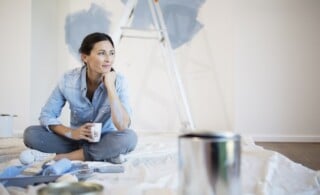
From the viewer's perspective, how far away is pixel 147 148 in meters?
1.68

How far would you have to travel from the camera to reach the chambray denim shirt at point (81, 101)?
1.35 metres

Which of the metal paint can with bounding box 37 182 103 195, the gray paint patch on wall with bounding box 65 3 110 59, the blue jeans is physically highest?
the gray paint patch on wall with bounding box 65 3 110 59

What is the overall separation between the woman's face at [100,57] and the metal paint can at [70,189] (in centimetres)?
91

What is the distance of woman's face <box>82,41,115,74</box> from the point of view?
1.33 meters

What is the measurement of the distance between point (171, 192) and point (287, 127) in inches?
70.6

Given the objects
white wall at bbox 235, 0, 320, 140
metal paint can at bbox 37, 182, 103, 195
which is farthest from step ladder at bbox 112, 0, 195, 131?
metal paint can at bbox 37, 182, 103, 195

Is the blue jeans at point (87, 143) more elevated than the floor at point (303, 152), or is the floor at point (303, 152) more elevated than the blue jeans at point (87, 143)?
the blue jeans at point (87, 143)

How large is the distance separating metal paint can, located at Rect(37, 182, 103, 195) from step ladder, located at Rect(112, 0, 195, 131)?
1463mm

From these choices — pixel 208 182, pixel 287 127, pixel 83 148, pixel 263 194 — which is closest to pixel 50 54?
pixel 83 148

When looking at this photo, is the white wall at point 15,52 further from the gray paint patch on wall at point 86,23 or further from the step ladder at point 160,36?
the step ladder at point 160,36

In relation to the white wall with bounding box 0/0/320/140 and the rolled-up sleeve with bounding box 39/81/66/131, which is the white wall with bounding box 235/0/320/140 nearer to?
the white wall with bounding box 0/0/320/140

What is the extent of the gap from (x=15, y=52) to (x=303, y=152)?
2025mm

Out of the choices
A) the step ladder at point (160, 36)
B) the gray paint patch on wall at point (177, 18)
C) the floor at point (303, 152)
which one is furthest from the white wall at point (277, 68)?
the step ladder at point (160, 36)

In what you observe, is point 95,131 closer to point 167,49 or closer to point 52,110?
point 52,110
